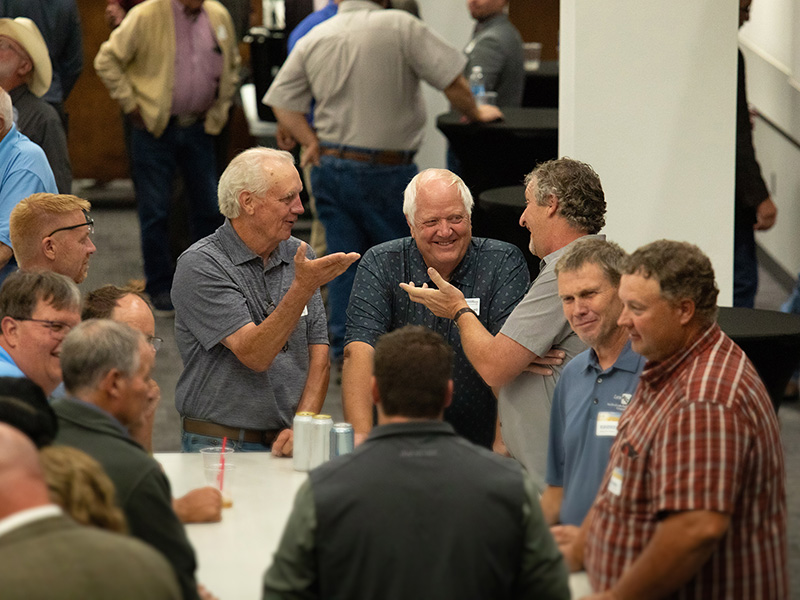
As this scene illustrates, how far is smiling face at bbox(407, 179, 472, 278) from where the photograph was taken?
140 inches

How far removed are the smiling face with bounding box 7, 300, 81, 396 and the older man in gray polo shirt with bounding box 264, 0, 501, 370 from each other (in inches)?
119

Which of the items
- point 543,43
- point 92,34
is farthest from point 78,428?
point 543,43

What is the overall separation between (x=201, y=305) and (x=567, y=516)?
1.29 m

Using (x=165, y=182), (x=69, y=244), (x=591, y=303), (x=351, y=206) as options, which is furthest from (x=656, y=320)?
(x=165, y=182)

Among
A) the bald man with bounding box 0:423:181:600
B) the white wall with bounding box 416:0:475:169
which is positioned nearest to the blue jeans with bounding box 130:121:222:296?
the white wall with bounding box 416:0:475:169

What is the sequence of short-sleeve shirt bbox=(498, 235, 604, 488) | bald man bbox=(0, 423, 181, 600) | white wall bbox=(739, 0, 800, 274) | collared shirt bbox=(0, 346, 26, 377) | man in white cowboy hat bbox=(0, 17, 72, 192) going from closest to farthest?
1. bald man bbox=(0, 423, 181, 600)
2. collared shirt bbox=(0, 346, 26, 377)
3. short-sleeve shirt bbox=(498, 235, 604, 488)
4. man in white cowboy hat bbox=(0, 17, 72, 192)
5. white wall bbox=(739, 0, 800, 274)

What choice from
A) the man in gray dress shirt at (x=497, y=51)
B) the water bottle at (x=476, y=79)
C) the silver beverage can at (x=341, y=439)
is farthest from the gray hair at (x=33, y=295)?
the man in gray dress shirt at (x=497, y=51)

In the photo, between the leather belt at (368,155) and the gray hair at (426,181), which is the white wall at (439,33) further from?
the gray hair at (426,181)

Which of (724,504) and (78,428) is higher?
(78,428)

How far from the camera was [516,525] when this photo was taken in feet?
6.89

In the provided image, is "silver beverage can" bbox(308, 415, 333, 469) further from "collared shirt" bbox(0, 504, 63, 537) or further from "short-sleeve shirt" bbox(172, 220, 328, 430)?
"collared shirt" bbox(0, 504, 63, 537)

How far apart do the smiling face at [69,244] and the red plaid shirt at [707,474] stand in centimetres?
196

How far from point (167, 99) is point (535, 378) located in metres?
4.24

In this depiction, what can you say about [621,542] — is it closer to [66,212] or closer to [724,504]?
[724,504]
